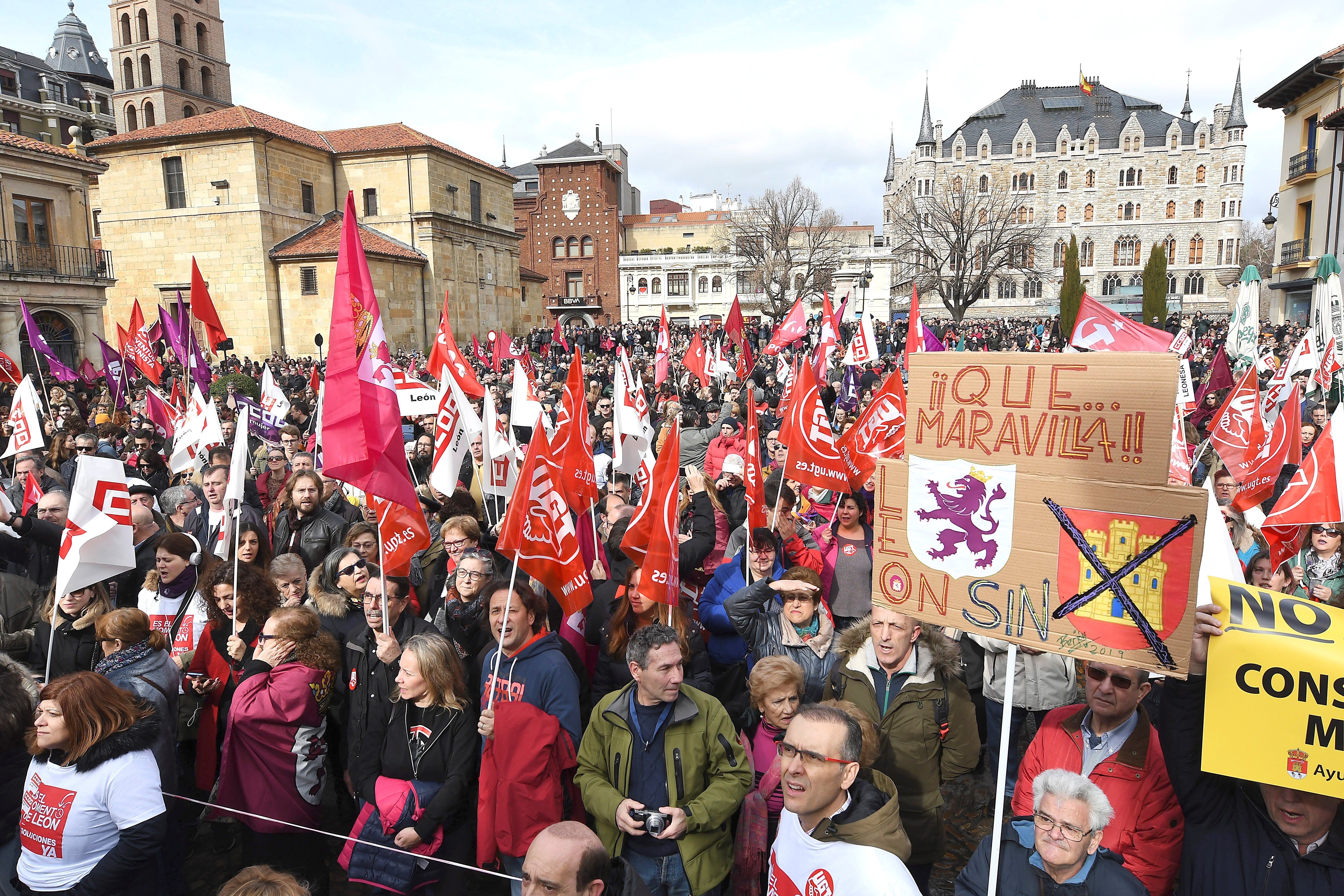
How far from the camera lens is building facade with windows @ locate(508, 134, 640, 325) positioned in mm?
65562

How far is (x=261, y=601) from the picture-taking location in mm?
4555

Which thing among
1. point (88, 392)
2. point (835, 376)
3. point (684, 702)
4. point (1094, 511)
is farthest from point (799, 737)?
point (88, 392)

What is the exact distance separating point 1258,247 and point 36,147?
101 meters

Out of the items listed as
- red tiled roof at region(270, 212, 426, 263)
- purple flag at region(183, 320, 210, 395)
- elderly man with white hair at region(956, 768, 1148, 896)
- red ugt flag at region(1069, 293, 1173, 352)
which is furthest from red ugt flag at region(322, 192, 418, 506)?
red tiled roof at region(270, 212, 426, 263)

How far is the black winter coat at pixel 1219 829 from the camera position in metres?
2.38

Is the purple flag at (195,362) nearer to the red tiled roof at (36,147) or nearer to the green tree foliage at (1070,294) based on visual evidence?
the red tiled roof at (36,147)

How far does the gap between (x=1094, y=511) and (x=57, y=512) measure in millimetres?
6963

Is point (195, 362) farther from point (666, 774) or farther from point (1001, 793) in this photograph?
point (1001, 793)


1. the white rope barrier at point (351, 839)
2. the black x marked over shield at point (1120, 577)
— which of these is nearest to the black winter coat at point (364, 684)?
the white rope barrier at point (351, 839)

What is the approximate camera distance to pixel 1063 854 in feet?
7.57

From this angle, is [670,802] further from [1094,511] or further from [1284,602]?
[1284,602]

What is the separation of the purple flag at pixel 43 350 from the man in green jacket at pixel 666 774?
12.9 meters

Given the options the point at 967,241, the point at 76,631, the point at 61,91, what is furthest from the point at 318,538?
the point at 61,91

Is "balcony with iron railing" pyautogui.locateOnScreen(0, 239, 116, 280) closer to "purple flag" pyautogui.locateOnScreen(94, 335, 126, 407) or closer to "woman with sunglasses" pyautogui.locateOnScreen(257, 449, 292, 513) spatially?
"purple flag" pyautogui.locateOnScreen(94, 335, 126, 407)
